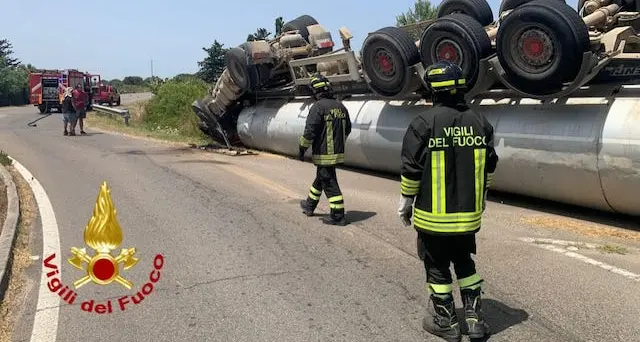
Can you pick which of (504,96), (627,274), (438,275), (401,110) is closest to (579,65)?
(504,96)

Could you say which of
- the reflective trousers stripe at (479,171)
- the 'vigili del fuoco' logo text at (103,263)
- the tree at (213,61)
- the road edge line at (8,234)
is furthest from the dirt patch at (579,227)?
the tree at (213,61)

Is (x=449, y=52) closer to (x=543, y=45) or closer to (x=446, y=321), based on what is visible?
(x=543, y=45)

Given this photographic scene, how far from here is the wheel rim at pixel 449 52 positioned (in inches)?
312

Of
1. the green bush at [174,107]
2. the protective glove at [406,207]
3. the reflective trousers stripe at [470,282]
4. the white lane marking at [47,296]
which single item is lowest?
the white lane marking at [47,296]

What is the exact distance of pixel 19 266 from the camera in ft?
17.8

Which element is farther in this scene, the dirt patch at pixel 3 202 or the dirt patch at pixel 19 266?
the dirt patch at pixel 3 202

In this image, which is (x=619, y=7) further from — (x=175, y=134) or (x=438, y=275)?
(x=175, y=134)

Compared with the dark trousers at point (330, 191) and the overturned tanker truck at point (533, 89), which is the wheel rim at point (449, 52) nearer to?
the overturned tanker truck at point (533, 89)

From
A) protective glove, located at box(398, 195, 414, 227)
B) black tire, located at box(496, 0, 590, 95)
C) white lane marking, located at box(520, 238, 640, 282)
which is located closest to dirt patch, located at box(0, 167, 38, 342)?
protective glove, located at box(398, 195, 414, 227)

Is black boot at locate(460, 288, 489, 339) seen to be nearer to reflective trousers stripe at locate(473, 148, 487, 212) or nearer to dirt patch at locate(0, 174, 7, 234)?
reflective trousers stripe at locate(473, 148, 487, 212)

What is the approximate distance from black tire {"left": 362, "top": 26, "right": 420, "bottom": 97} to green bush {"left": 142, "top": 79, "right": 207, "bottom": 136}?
1134 centimetres

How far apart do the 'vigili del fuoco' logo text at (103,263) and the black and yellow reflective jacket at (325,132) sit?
222 centimetres

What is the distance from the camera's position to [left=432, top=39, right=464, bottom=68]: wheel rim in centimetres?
793

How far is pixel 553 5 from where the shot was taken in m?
6.75
